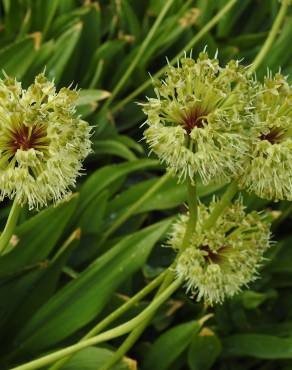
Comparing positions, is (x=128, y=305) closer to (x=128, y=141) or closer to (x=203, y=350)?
(x=203, y=350)

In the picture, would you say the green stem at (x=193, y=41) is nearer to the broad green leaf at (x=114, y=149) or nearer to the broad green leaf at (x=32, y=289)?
the broad green leaf at (x=114, y=149)

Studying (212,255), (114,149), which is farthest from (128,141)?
(212,255)

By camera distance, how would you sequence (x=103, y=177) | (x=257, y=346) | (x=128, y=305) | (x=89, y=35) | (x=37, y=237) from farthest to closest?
(x=89, y=35)
(x=103, y=177)
(x=257, y=346)
(x=37, y=237)
(x=128, y=305)

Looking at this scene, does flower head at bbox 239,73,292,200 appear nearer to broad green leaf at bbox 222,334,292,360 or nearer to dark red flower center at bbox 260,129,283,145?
dark red flower center at bbox 260,129,283,145

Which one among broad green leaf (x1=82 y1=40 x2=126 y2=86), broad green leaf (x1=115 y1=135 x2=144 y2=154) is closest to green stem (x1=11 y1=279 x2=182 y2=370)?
broad green leaf (x1=115 y1=135 x2=144 y2=154)

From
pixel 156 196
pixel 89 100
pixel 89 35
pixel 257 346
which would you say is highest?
pixel 89 35

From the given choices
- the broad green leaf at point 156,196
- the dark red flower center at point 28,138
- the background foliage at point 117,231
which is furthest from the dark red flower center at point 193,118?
the broad green leaf at point 156,196

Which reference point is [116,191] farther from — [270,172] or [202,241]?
[270,172]
